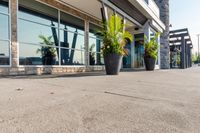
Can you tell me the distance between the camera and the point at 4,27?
6.80 m

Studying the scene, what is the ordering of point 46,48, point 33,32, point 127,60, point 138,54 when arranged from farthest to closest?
1. point 138,54
2. point 127,60
3. point 46,48
4. point 33,32

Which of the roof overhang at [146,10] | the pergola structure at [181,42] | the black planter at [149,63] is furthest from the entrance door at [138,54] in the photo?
the black planter at [149,63]

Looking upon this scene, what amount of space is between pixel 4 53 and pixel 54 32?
9.06 ft

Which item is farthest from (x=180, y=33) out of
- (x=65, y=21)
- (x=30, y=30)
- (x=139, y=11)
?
(x=30, y=30)

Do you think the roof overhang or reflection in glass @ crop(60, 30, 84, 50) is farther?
the roof overhang

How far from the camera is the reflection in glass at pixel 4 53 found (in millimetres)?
6699

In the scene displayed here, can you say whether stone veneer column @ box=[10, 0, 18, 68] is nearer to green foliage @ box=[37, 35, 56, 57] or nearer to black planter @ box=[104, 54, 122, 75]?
green foliage @ box=[37, 35, 56, 57]

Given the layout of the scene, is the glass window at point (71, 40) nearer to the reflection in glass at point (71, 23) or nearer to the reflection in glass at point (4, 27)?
the reflection in glass at point (71, 23)

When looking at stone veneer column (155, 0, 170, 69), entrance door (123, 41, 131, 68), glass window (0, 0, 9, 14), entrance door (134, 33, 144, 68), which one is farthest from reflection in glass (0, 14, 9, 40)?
stone veneer column (155, 0, 170, 69)

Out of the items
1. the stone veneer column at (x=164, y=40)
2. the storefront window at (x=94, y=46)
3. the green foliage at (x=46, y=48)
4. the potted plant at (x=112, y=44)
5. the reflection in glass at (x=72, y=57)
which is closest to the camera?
the potted plant at (x=112, y=44)

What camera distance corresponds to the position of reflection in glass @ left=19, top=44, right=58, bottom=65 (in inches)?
294

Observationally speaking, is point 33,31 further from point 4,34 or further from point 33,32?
point 4,34

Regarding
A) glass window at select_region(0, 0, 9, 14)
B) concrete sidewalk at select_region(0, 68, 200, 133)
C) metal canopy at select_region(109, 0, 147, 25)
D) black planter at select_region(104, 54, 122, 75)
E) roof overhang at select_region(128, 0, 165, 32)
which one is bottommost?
concrete sidewalk at select_region(0, 68, 200, 133)

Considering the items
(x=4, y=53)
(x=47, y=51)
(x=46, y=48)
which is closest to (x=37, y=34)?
(x=46, y=48)
